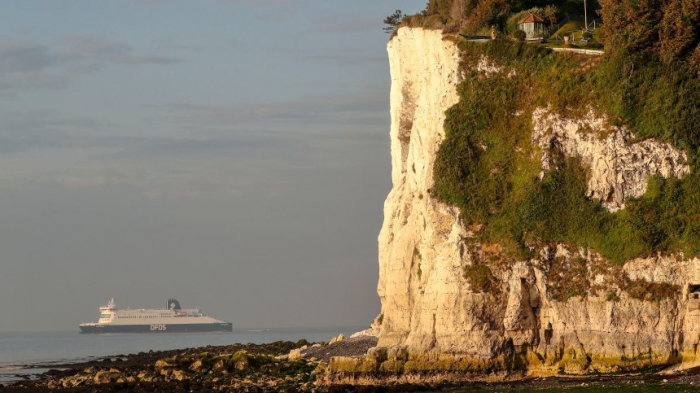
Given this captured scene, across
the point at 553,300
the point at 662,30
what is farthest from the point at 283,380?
the point at 662,30

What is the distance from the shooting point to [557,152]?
47.4 m

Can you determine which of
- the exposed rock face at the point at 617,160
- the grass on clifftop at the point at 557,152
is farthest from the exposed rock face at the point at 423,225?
the exposed rock face at the point at 617,160

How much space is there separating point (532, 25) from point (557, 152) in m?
8.84

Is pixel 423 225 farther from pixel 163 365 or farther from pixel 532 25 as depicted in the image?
pixel 163 365

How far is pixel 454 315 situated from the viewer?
45.8 metres

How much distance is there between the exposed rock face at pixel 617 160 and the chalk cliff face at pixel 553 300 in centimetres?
4

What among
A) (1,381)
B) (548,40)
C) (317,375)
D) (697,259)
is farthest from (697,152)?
(1,381)

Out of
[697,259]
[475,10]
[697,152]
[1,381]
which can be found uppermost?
[475,10]

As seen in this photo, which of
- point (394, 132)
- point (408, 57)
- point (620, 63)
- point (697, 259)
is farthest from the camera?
point (394, 132)

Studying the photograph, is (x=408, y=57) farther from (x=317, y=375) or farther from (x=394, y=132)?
(x=317, y=375)

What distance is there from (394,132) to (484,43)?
1254 centimetres

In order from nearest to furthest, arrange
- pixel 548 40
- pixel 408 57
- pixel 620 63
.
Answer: pixel 620 63 → pixel 548 40 → pixel 408 57

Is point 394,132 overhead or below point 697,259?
overhead

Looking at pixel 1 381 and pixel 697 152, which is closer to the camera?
pixel 697 152
